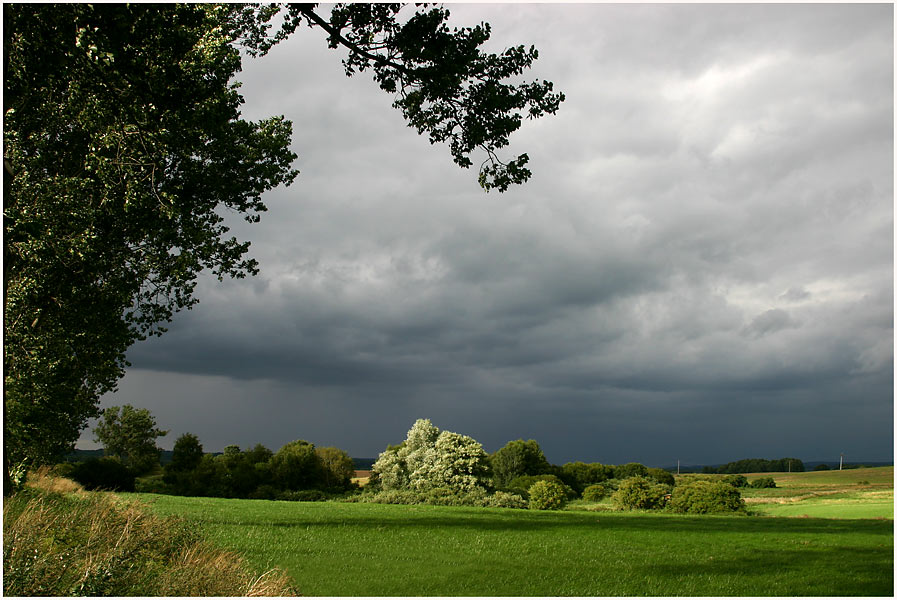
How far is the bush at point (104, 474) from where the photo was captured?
38906 millimetres

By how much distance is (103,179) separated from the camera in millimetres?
10547

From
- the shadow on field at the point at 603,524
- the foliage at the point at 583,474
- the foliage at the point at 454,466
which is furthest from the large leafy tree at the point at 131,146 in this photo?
the foliage at the point at 583,474

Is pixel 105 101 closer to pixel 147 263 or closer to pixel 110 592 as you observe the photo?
pixel 147 263

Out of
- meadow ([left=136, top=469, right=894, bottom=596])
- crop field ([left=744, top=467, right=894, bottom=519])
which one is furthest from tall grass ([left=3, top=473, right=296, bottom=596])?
crop field ([left=744, top=467, right=894, bottom=519])

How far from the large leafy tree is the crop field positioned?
98.2 ft

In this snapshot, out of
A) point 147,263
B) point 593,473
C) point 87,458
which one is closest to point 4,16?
point 147,263

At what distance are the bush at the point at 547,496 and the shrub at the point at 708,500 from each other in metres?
6.12

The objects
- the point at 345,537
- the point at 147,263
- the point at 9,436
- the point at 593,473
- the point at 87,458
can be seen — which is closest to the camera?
the point at 147,263

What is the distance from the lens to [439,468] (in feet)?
119

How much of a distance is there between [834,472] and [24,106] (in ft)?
239

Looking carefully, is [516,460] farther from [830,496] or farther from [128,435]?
[128,435]

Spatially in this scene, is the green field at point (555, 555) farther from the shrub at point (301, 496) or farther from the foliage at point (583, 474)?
the foliage at point (583, 474)

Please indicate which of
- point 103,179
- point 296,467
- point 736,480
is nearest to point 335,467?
point 296,467

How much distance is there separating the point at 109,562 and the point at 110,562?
0.9 inches
